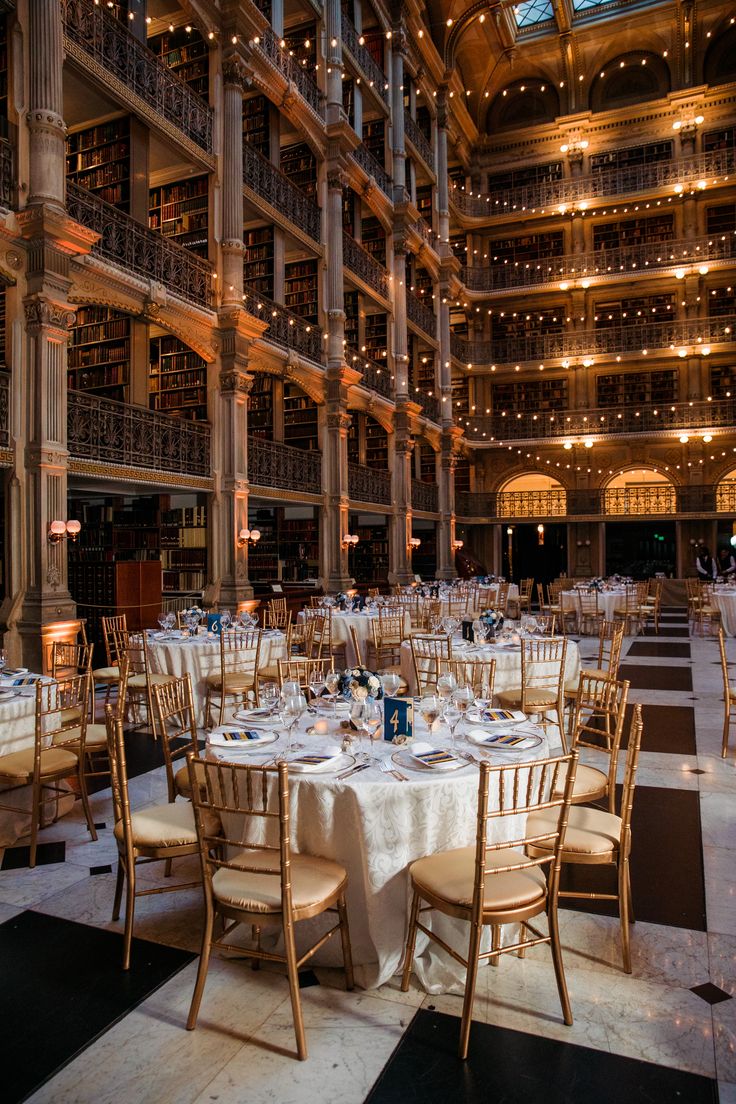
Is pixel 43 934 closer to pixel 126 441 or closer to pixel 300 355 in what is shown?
pixel 126 441

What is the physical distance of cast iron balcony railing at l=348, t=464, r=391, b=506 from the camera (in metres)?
15.9

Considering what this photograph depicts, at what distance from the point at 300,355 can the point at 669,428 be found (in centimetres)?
1234

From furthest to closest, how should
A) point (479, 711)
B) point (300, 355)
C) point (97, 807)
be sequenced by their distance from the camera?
point (300, 355), point (97, 807), point (479, 711)

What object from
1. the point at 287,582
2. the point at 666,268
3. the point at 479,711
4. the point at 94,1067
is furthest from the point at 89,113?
the point at 666,268

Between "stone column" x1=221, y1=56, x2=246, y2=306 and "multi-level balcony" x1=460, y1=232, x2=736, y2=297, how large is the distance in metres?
12.2

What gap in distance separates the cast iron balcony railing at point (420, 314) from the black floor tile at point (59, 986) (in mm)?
17455

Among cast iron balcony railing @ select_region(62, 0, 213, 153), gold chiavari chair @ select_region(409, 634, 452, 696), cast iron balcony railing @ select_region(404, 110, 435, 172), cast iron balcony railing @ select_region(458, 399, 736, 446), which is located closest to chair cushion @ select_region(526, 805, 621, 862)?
gold chiavari chair @ select_region(409, 634, 452, 696)

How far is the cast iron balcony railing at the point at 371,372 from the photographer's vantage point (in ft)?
50.8

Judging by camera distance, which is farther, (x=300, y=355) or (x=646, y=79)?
(x=646, y=79)

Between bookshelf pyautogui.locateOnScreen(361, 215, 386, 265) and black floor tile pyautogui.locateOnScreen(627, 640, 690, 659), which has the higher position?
bookshelf pyautogui.locateOnScreen(361, 215, 386, 265)

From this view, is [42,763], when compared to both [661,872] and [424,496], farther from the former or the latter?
[424,496]

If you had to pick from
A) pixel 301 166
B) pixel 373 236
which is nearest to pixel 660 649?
pixel 301 166

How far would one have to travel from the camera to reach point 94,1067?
2258 millimetres

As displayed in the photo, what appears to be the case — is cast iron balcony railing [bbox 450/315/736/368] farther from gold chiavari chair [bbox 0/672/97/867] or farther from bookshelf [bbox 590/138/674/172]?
gold chiavari chair [bbox 0/672/97/867]
